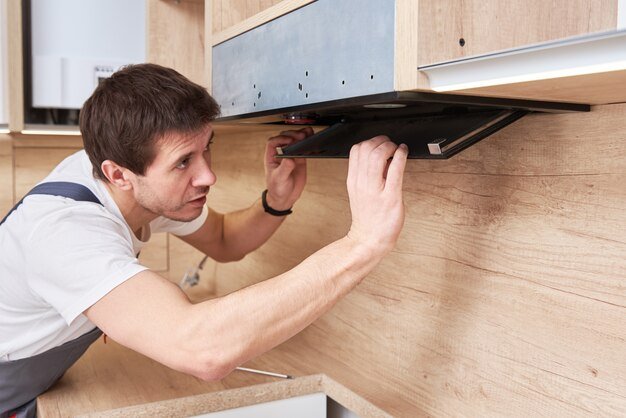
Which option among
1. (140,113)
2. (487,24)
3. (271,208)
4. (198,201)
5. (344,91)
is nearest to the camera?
(487,24)

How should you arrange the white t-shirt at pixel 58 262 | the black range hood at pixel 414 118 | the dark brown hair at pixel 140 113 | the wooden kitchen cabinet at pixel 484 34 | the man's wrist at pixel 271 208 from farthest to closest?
the man's wrist at pixel 271 208 → the dark brown hair at pixel 140 113 → the white t-shirt at pixel 58 262 → the black range hood at pixel 414 118 → the wooden kitchen cabinet at pixel 484 34

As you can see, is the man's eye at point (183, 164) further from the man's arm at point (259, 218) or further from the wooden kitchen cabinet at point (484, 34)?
the wooden kitchen cabinet at point (484, 34)

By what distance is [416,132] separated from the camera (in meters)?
0.91

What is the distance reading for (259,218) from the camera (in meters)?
1.56

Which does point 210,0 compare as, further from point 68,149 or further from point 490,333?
point 68,149

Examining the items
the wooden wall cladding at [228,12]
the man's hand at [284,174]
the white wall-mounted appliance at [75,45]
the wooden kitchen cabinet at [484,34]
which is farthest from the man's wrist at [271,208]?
the wooden kitchen cabinet at [484,34]

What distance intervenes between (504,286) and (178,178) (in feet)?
1.91

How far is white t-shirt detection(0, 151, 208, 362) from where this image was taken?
970 millimetres

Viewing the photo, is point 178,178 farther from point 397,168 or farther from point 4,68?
point 4,68

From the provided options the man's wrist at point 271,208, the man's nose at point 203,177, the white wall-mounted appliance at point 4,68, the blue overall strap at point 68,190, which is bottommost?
the man's wrist at point 271,208

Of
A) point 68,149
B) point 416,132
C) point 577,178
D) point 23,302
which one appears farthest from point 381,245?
point 68,149

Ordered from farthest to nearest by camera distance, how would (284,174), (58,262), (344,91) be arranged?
1. (284,174)
2. (58,262)
3. (344,91)

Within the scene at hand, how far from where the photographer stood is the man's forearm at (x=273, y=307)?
0.91m

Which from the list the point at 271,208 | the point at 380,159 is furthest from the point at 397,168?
the point at 271,208
